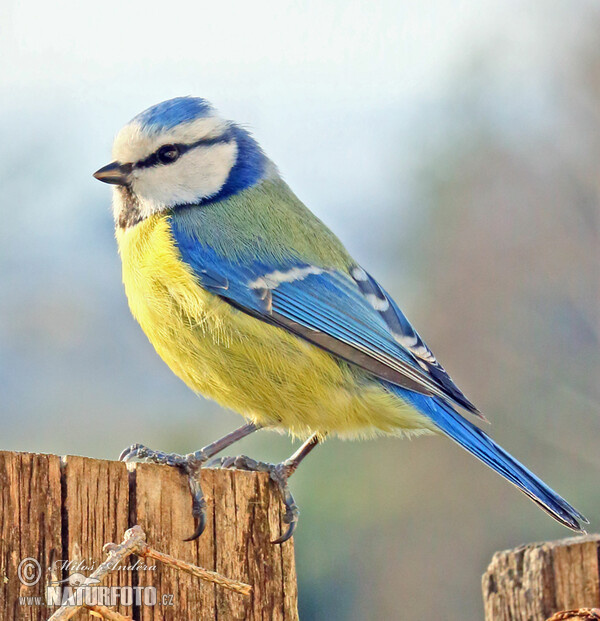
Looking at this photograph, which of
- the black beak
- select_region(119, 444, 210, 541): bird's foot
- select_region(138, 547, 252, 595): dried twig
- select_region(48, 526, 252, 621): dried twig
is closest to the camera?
select_region(48, 526, 252, 621): dried twig

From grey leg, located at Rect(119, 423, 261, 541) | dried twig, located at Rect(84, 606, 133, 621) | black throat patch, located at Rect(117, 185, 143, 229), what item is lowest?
dried twig, located at Rect(84, 606, 133, 621)

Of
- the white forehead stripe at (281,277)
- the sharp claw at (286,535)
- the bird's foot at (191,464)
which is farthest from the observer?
the white forehead stripe at (281,277)

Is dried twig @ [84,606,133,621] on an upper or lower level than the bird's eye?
lower

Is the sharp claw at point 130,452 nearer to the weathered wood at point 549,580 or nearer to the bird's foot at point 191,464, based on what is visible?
the bird's foot at point 191,464

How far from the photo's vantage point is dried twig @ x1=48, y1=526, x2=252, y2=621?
1491 millimetres

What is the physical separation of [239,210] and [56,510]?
1.32 metres

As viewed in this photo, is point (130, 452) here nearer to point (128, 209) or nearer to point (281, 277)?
point (281, 277)

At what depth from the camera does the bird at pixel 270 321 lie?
239 cm

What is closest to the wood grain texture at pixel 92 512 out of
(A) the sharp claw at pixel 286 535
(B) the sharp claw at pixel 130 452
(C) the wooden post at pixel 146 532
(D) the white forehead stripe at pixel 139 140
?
(C) the wooden post at pixel 146 532

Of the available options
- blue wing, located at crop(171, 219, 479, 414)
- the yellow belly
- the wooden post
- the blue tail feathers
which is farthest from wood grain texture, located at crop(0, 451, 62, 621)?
the blue tail feathers

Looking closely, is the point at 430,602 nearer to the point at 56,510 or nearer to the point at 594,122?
the point at 56,510

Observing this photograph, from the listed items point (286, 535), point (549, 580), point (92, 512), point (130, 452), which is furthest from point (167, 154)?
point (549, 580)

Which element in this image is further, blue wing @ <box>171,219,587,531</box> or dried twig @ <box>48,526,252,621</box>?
blue wing @ <box>171,219,587,531</box>

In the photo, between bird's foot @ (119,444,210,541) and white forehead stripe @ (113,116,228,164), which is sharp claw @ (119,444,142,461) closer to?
bird's foot @ (119,444,210,541)
